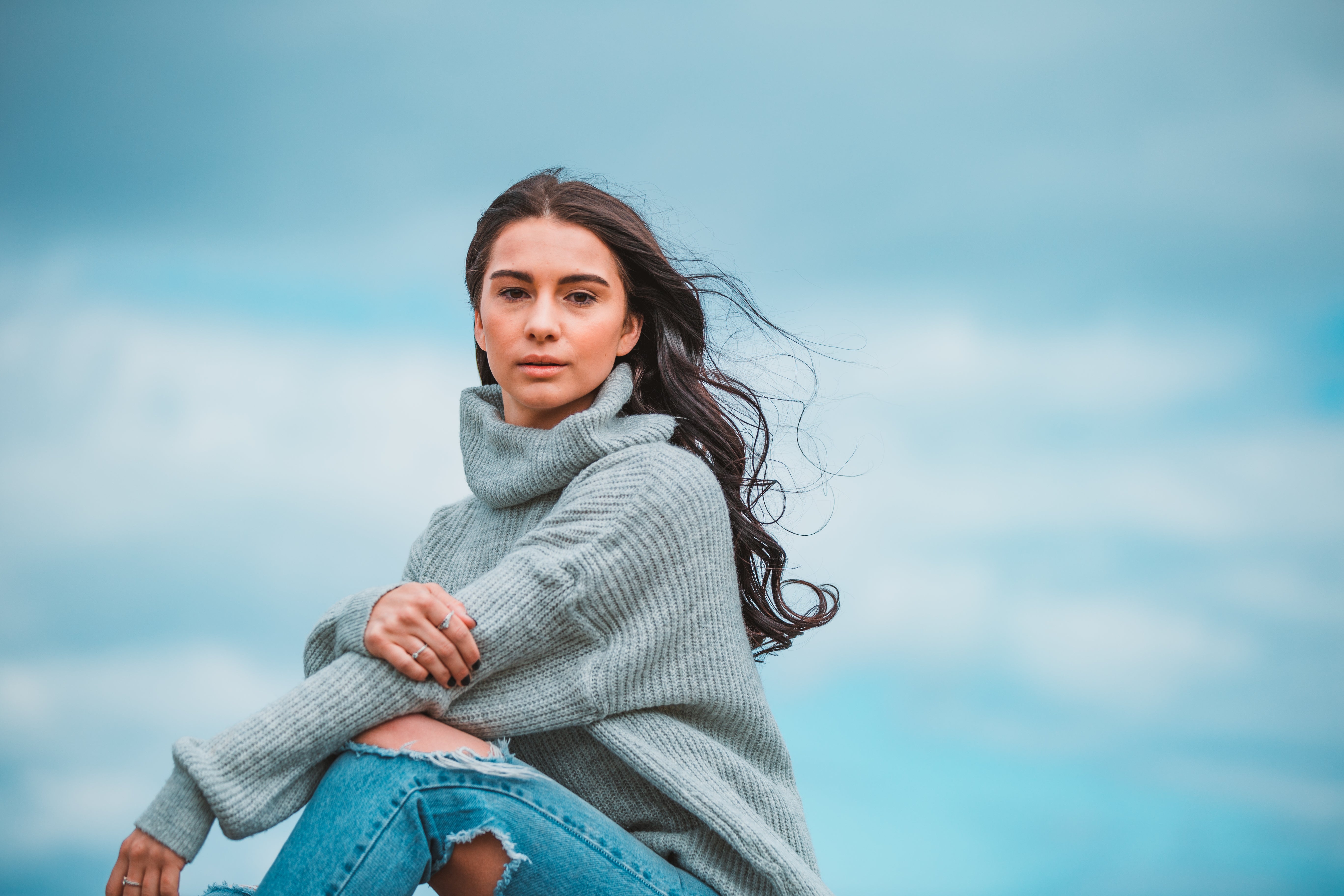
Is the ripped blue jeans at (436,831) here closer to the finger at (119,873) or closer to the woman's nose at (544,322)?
the finger at (119,873)

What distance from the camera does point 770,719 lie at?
2.25 meters

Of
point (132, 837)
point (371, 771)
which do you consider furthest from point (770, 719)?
point (132, 837)

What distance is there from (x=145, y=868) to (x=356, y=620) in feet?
1.55

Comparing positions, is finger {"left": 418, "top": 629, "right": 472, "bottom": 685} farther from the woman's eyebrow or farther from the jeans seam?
the woman's eyebrow

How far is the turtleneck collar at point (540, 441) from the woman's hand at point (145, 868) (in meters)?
Answer: 0.83

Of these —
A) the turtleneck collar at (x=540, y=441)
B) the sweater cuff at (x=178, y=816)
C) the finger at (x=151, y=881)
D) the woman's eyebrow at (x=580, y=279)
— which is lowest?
the finger at (x=151, y=881)

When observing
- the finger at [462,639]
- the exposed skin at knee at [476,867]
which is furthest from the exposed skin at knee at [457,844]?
the finger at [462,639]

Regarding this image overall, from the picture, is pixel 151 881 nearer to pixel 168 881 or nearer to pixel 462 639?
pixel 168 881

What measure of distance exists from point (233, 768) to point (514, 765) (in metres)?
0.41

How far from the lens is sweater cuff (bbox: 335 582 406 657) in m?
1.95

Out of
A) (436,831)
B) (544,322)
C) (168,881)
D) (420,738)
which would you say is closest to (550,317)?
(544,322)

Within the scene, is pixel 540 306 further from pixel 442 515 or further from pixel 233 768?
pixel 233 768

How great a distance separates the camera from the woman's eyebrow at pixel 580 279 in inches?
93.3

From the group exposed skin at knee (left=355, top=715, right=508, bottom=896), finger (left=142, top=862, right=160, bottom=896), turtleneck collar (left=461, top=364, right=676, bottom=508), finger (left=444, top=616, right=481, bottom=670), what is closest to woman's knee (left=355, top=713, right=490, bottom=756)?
exposed skin at knee (left=355, top=715, right=508, bottom=896)
